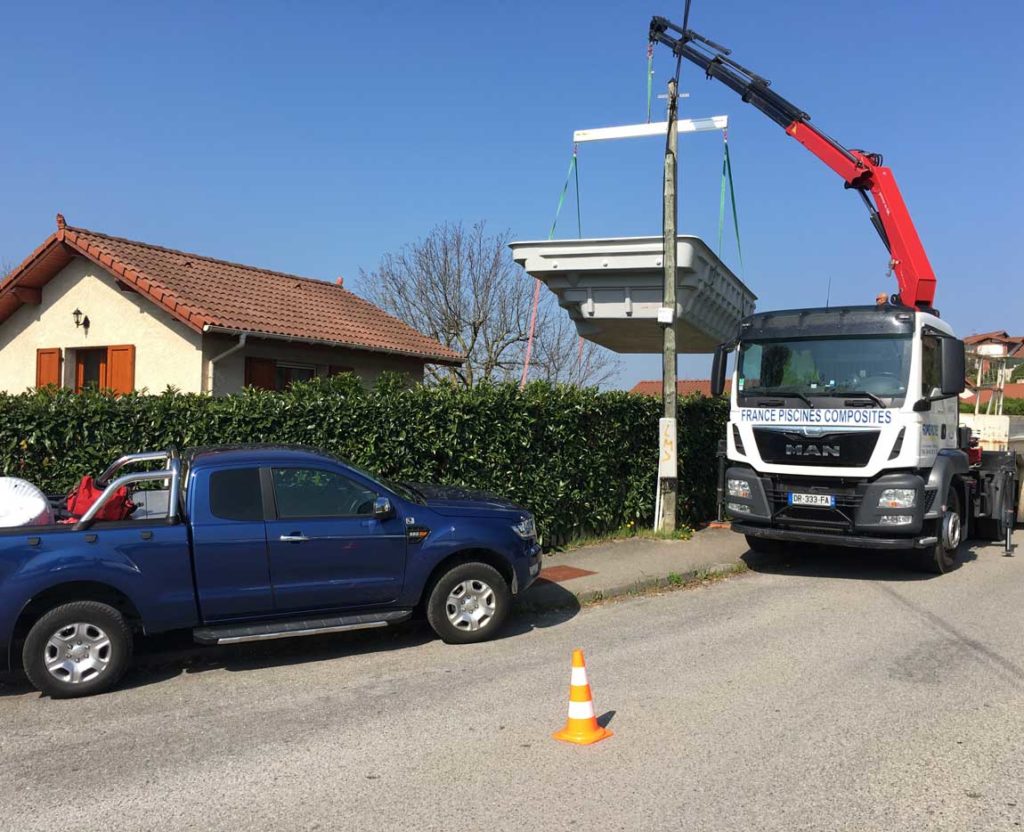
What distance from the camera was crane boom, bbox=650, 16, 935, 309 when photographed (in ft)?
39.7

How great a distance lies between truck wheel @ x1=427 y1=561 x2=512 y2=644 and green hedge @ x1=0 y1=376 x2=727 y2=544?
287cm

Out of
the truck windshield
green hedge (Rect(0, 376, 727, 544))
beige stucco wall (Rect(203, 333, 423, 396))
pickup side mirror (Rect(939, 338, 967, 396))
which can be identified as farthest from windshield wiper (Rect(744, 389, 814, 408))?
beige stucco wall (Rect(203, 333, 423, 396))

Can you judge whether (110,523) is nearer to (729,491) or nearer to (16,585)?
(16,585)

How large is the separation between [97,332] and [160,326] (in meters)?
1.83

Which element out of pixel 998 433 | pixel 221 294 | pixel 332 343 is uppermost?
pixel 221 294

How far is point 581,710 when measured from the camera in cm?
470

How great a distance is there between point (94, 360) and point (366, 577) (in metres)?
12.2

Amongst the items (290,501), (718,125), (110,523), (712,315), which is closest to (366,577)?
(290,501)

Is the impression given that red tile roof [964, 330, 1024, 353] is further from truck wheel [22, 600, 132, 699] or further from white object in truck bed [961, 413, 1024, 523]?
truck wheel [22, 600, 132, 699]

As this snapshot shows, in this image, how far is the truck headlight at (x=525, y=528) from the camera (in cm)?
714

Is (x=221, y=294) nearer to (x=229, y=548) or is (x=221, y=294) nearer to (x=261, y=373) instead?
(x=261, y=373)

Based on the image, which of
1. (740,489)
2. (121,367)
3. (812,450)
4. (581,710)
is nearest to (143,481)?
(581,710)

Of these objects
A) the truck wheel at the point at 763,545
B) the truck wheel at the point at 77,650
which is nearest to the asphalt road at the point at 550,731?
the truck wheel at the point at 77,650

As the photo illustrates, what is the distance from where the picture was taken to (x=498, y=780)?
423 centimetres
